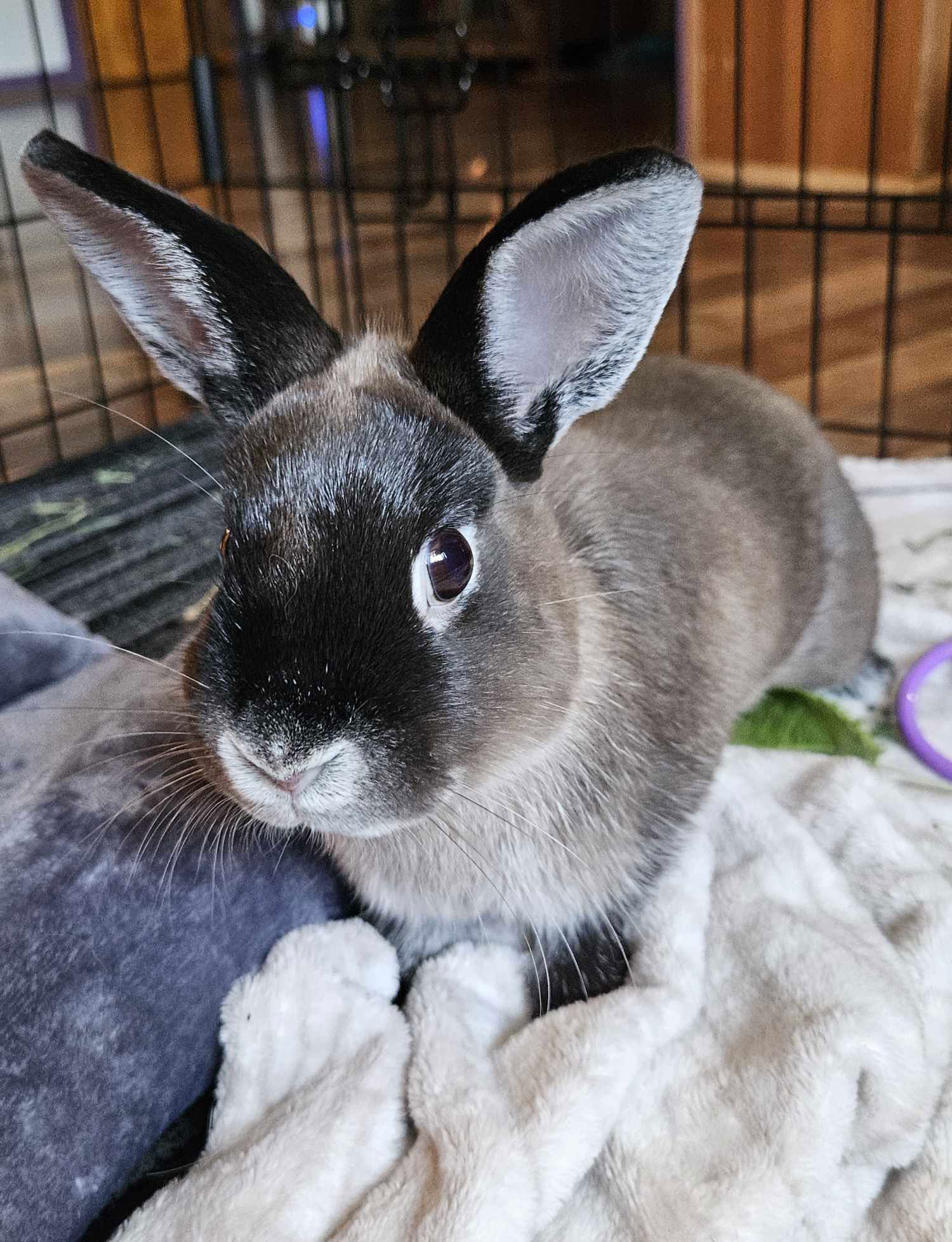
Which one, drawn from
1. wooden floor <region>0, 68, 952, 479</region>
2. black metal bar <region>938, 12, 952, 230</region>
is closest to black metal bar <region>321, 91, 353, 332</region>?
wooden floor <region>0, 68, 952, 479</region>

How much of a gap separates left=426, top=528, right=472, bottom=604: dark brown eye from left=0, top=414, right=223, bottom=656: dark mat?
81 cm

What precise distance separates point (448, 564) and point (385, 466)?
9 cm

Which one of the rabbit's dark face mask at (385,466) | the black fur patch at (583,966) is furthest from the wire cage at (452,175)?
the black fur patch at (583,966)

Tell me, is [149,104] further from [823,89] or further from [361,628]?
[823,89]

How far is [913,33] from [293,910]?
3448 mm

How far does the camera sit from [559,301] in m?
1.00

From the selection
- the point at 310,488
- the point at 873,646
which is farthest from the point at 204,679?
the point at 873,646

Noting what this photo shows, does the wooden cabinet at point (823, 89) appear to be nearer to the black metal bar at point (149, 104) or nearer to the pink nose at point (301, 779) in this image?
the black metal bar at point (149, 104)

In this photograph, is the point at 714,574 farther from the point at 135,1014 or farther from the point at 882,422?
the point at 882,422

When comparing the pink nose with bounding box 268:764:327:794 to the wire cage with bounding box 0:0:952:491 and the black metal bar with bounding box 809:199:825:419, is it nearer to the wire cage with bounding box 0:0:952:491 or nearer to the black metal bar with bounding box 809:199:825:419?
the wire cage with bounding box 0:0:952:491

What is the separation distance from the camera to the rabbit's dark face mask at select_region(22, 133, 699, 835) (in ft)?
2.77

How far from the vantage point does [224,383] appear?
108 cm

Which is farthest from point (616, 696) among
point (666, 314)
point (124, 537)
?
point (124, 537)

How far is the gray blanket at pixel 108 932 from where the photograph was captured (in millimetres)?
952
